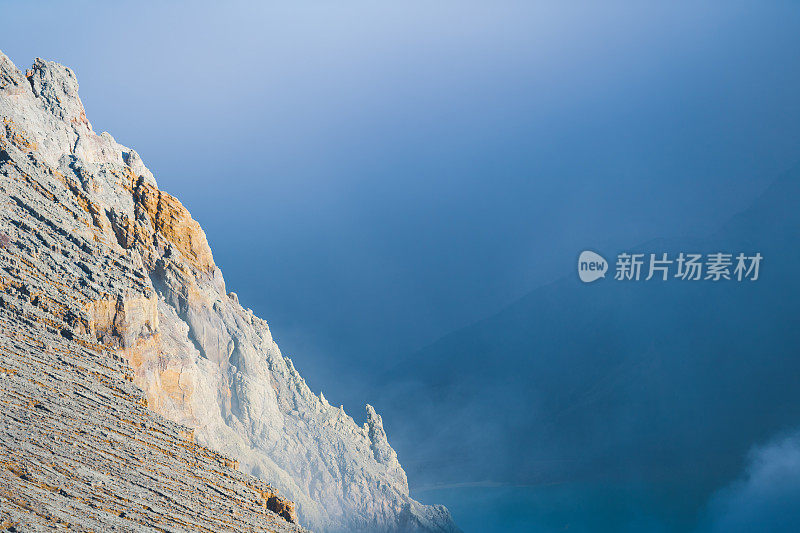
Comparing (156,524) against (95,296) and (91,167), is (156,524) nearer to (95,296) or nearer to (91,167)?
(95,296)

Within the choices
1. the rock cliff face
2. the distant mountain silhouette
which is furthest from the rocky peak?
the distant mountain silhouette

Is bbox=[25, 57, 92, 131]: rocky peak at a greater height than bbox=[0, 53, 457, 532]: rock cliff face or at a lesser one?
greater

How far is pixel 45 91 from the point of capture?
222 ft

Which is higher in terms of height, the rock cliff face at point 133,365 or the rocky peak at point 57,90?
the rocky peak at point 57,90

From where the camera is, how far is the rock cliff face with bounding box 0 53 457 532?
4334 cm

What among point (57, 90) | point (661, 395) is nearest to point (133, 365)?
point (57, 90)

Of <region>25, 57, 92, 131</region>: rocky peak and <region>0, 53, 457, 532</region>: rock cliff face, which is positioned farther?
<region>25, 57, 92, 131</region>: rocky peak

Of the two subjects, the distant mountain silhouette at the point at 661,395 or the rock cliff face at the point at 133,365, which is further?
the distant mountain silhouette at the point at 661,395

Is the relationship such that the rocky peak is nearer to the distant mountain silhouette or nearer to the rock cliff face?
the rock cliff face

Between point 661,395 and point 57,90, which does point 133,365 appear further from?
point 661,395

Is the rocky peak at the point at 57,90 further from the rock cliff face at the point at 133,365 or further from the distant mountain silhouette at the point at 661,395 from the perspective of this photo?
the distant mountain silhouette at the point at 661,395

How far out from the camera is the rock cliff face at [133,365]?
43344 mm

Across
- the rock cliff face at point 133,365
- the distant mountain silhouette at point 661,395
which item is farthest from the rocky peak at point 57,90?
the distant mountain silhouette at point 661,395

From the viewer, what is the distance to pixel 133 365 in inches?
2192
